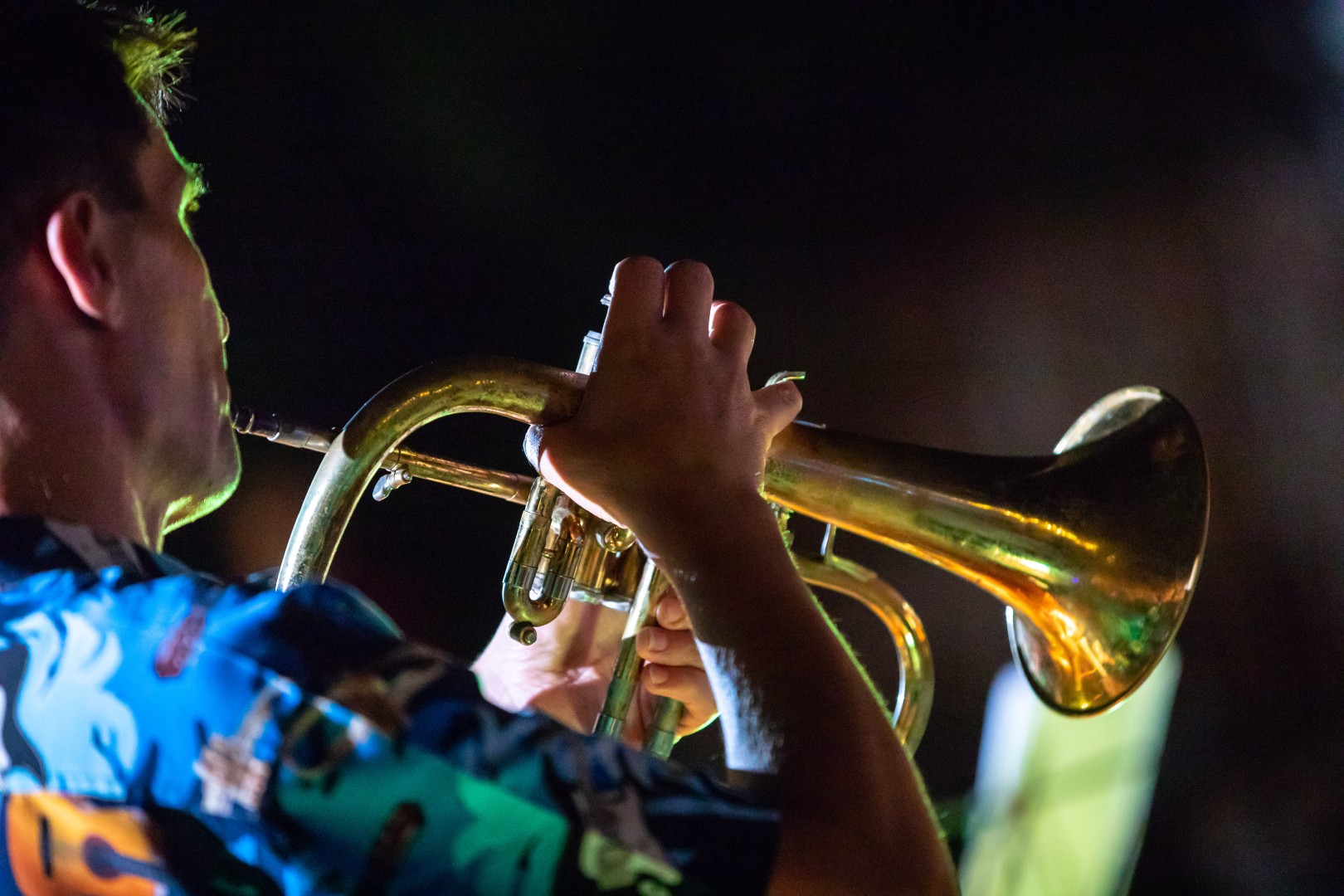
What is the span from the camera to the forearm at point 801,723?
62 centimetres

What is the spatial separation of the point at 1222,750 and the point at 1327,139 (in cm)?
182

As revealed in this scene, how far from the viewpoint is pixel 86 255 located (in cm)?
85

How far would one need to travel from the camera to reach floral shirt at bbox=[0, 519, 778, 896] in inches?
21.0

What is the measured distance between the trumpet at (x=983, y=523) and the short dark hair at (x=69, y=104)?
0.35 metres

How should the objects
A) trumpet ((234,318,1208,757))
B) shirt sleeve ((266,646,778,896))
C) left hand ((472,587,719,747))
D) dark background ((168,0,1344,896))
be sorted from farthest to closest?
dark background ((168,0,1344,896)) → left hand ((472,587,719,747)) → trumpet ((234,318,1208,757)) → shirt sleeve ((266,646,778,896))

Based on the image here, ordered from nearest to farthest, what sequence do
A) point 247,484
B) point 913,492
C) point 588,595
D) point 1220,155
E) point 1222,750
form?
1. point 913,492
2. point 588,595
3. point 247,484
4. point 1220,155
5. point 1222,750

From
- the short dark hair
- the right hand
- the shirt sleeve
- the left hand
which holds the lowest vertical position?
the left hand

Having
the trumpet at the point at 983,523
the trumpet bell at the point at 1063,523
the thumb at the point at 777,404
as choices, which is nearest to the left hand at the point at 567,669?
the trumpet at the point at 983,523

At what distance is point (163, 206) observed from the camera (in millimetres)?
958

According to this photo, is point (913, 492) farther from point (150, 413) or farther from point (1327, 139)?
point (1327, 139)

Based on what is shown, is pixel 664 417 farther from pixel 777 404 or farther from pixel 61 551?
pixel 61 551

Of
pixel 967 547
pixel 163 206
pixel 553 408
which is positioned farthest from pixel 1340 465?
pixel 163 206

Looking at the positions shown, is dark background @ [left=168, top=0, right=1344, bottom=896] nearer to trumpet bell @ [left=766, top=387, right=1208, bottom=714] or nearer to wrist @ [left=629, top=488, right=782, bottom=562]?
trumpet bell @ [left=766, top=387, right=1208, bottom=714]

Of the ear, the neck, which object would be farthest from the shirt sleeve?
the ear
